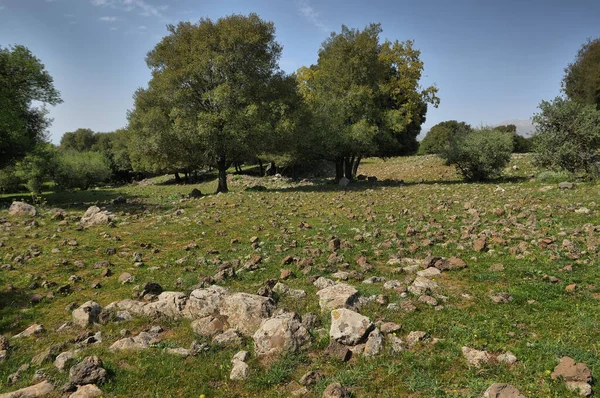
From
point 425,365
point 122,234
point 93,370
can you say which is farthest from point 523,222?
point 122,234

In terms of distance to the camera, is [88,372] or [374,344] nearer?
[88,372]

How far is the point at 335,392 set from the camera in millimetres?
5250

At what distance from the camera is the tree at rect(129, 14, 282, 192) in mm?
26938

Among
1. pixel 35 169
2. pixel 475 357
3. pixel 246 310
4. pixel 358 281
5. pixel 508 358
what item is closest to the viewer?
pixel 508 358

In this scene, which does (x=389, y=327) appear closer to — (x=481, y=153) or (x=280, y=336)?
(x=280, y=336)

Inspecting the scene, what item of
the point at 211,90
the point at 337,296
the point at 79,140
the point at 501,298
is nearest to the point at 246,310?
the point at 337,296

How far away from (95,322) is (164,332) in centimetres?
175

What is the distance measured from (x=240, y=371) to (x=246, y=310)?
5.65 feet

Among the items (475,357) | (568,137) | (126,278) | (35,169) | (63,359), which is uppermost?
(568,137)

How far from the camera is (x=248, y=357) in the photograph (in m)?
6.46

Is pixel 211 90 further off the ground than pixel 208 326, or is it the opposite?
pixel 211 90

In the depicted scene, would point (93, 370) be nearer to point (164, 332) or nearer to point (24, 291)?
point (164, 332)

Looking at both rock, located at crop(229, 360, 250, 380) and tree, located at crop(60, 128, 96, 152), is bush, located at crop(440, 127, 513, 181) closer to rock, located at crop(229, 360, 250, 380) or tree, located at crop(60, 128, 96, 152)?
rock, located at crop(229, 360, 250, 380)

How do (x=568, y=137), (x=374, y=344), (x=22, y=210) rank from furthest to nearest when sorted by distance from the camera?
(x=568, y=137) → (x=22, y=210) → (x=374, y=344)
